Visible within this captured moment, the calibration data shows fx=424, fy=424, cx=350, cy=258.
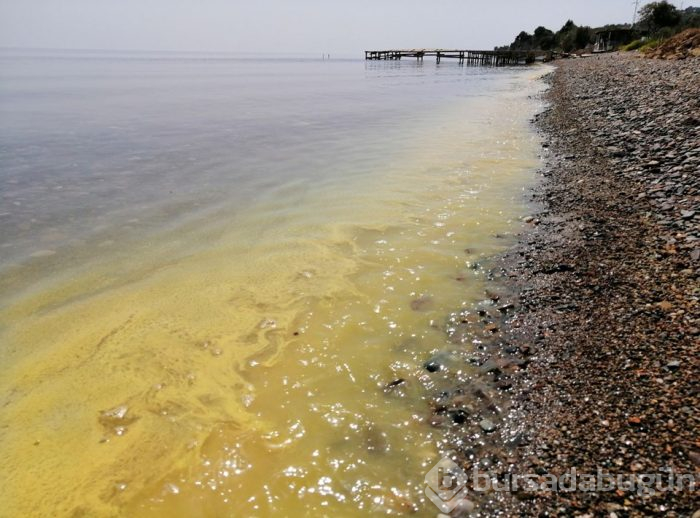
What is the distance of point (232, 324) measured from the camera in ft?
18.4

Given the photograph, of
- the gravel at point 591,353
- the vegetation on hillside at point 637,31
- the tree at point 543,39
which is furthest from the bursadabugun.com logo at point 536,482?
the tree at point 543,39

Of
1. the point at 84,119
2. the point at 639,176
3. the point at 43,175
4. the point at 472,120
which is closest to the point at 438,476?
the point at 639,176

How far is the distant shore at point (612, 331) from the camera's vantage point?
308 cm

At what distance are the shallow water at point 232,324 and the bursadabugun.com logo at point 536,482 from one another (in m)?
0.13

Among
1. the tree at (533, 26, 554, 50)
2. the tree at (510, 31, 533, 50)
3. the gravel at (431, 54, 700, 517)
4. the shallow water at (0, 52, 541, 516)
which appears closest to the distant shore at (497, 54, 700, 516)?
the gravel at (431, 54, 700, 517)

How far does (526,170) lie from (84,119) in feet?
74.5

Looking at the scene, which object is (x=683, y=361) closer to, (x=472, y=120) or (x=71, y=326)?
(x=71, y=326)

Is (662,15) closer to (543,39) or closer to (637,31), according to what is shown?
(637,31)

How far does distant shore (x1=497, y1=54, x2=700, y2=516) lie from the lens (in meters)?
3.08

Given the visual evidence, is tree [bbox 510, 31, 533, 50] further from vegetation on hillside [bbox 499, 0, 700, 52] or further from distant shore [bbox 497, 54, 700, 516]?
distant shore [bbox 497, 54, 700, 516]

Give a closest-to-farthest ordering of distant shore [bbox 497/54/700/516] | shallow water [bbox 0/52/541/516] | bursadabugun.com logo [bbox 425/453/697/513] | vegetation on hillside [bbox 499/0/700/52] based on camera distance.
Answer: bursadabugun.com logo [bbox 425/453/697/513] → distant shore [bbox 497/54/700/516] → shallow water [bbox 0/52/541/516] → vegetation on hillside [bbox 499/0/700/52]

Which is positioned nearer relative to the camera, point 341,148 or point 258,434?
point 258,434

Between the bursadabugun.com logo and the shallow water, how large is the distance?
0.43 ft

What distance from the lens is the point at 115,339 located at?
5.37 m
